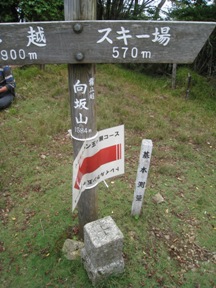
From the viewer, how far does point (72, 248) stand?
2852 mm

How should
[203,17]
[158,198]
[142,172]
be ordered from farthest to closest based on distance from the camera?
[203,17] < [158,198] < [142,172]

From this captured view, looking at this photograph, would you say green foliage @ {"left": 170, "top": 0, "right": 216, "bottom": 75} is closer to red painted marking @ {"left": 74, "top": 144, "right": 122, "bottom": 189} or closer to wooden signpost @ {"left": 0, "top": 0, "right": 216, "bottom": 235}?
wooden signpost @ {"left": 0, "top": 0, "right": 216, "bottom": 235}

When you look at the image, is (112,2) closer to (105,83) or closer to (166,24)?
(105,83)

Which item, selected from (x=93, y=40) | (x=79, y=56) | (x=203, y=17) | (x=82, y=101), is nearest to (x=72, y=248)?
(x=82, y=101)

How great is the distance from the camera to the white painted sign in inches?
114

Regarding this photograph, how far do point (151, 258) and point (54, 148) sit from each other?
9.60 feet

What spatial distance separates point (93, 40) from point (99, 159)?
1.09 m

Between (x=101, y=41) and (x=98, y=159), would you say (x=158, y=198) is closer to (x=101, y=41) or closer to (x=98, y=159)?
(x=98, y=159)

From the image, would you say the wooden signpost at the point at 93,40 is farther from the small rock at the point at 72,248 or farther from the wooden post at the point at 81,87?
the small rock at the point at 72,248

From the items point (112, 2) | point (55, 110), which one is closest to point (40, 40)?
point (55, 110)

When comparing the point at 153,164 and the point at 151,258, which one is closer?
the point at 151,258

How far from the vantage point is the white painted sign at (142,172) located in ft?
9.50

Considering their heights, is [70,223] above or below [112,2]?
below

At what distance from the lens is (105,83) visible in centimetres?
811
